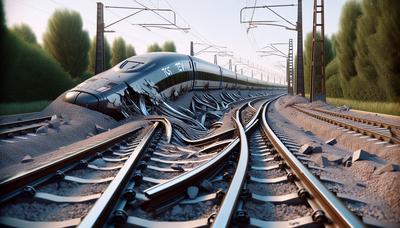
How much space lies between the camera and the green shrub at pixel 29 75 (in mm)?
17609

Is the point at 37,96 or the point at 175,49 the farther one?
the point at 175,49

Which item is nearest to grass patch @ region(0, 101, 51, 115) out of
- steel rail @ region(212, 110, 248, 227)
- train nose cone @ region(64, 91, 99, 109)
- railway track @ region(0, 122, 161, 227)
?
train nose cone @ region(64, 91, 99, 109)

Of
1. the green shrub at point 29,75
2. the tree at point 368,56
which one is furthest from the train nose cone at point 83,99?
the tree at point 368,56

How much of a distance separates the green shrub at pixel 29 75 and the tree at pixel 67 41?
11.0 m

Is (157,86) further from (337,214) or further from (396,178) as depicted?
(337,214)

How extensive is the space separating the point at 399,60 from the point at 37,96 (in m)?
17.9

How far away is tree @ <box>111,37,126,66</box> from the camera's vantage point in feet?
173

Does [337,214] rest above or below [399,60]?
below

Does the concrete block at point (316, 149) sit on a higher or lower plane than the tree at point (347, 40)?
lower

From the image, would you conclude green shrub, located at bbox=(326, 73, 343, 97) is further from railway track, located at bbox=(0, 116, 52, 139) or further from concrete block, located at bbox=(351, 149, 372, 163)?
concrete block, located at bbox=(351, 149, 372, 163)

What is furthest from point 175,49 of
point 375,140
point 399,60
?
point 375,140

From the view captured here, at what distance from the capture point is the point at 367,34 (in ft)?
61.0

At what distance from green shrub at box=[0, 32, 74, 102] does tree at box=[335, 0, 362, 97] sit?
1868 cm

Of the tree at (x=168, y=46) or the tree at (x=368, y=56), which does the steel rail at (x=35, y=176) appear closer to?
the tree at (x=368, y=56)
